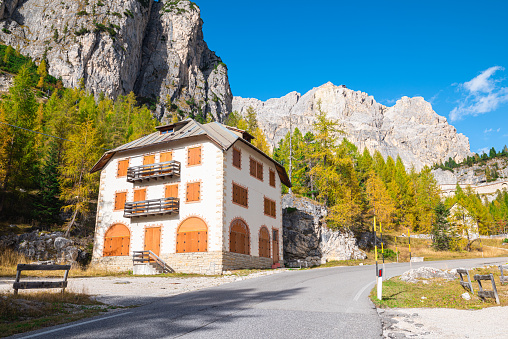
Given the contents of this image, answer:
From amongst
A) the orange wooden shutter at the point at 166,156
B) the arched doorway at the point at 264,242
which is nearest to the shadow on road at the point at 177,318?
the arched doorway at the point at 264,242

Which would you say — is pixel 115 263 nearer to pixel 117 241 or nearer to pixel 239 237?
pixel 117 241

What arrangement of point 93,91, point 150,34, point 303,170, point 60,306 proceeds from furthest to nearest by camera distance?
1. point 150,34
2. point 93,91
3. point 303,170
4. point 60,306

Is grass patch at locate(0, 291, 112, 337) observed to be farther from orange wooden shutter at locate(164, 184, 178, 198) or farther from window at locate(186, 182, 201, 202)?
orange wooden shutter at locate(164, 184, 178, 198)

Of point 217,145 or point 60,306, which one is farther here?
point 217,145

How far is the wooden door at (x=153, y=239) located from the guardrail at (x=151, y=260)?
1.92ft

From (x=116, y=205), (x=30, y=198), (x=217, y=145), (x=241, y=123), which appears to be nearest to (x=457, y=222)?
(x=241, y=123)

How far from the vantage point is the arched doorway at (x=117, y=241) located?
3114cm

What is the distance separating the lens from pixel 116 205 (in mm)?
32844

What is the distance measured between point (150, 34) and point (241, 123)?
251 ft

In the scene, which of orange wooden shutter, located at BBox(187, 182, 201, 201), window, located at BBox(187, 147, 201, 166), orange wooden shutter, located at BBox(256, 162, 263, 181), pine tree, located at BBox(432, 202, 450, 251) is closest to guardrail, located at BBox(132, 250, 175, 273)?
orange wooden shutter, located at BBox(187, 182, 201, 201)

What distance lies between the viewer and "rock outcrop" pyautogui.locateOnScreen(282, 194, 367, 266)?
41.6 metres

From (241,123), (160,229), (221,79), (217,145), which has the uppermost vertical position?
(221,79)

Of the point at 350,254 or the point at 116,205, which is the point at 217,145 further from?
the point at 350,254

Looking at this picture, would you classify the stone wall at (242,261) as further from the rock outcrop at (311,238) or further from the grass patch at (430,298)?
the grass patch at (430,298)
